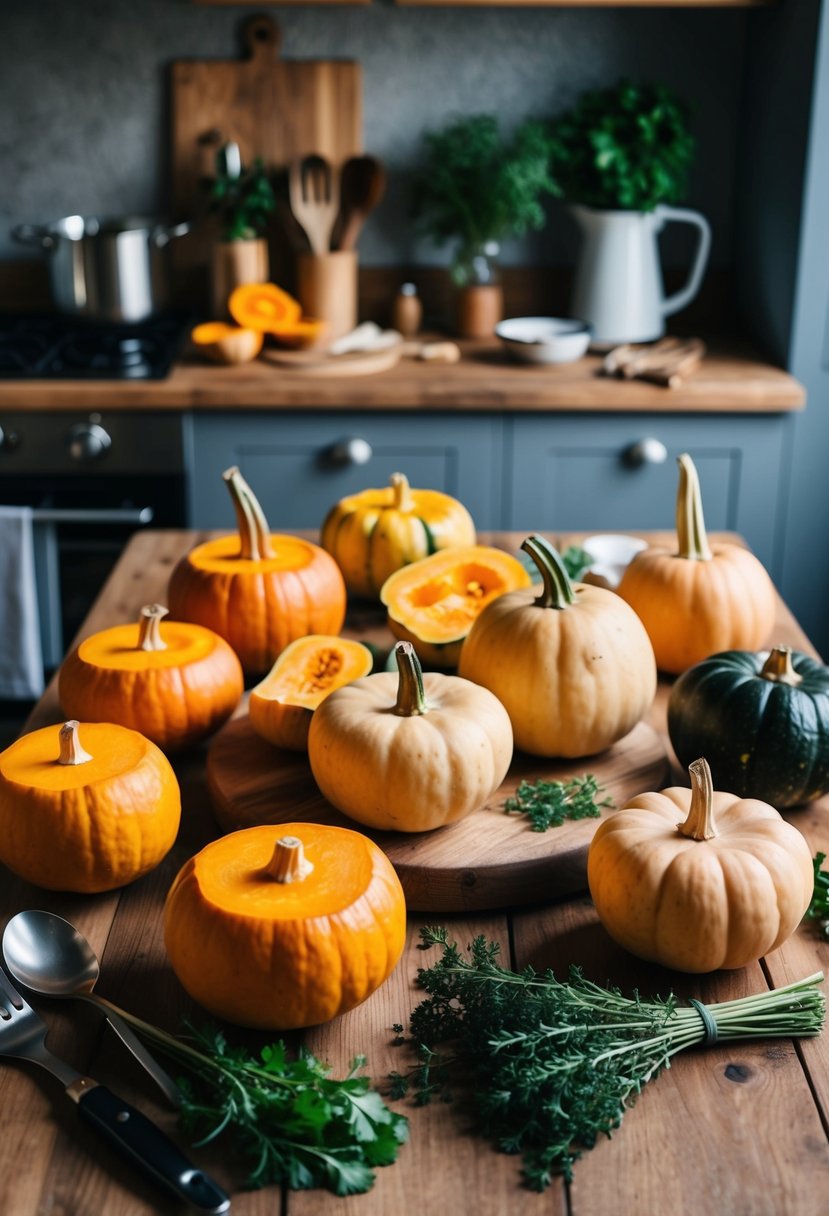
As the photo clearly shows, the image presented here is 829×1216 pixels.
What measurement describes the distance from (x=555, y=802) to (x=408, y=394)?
5.16 ft

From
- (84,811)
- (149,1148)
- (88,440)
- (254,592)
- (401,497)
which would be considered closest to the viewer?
(149,1148)

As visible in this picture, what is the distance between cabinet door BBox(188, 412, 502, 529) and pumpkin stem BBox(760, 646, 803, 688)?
1.50m

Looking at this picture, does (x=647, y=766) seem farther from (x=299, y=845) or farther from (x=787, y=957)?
(x=299, y=845)

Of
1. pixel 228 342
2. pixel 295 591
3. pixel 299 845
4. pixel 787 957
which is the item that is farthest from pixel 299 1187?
pixel 228 342

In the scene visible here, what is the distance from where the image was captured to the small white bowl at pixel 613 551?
164cm

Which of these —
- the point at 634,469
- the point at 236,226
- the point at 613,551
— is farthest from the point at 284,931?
the point at 236,226

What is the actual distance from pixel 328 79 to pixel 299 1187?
2.79m

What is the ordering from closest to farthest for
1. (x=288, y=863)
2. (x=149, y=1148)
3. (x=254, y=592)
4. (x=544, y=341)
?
(x=149, y=1148), (x=288, y=863), (x=254, y=592), (x=544, y=341)

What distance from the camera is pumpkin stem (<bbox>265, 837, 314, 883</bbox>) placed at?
0.90m

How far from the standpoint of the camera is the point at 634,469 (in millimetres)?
2664

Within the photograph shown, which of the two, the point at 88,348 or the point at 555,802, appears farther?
the point at 88,348

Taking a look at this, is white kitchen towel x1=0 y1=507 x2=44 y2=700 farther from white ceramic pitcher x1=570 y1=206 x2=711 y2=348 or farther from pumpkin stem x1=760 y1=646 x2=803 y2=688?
pumpkin stem x1=760 y1=646 x2=803 y2=688

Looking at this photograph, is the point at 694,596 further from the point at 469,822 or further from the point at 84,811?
the point at 84,811

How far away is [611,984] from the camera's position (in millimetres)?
960
